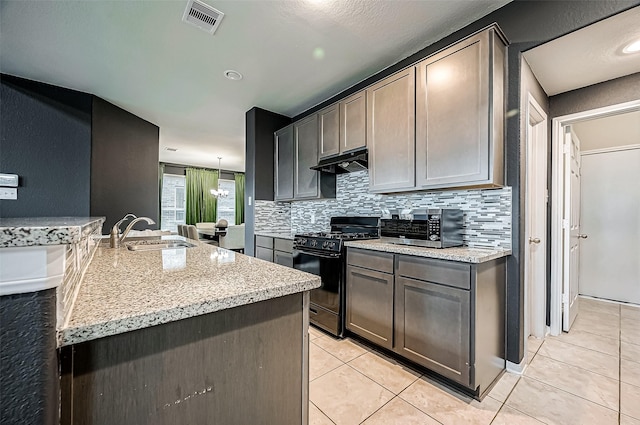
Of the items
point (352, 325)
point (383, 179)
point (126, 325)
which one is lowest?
point (352, 325)

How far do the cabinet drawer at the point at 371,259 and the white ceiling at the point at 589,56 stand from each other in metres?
1.76

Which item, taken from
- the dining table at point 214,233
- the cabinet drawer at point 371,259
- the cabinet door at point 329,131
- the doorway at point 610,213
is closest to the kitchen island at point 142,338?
the cabinet drawer at point 371,259

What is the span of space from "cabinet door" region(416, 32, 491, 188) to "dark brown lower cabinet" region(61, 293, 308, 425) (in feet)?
5.10

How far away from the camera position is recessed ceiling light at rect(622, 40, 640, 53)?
5.96 ft

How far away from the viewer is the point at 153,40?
2277 mm

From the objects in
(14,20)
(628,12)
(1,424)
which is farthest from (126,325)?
(14,20)

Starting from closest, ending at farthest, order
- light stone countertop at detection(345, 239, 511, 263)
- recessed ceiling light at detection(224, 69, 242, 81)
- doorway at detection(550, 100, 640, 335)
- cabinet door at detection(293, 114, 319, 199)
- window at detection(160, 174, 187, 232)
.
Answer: light stone countertop at detection(345, 239, 511, 263), doorway at detection(550, 100, 640, 335), recessed ceiling light at detection(224, 69, 242, 81), cabinet door at detection(293, 114, 319, 199), window at detection(160, 174, 187, 232)

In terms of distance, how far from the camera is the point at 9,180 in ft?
9.39

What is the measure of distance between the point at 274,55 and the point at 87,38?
151 centimetres

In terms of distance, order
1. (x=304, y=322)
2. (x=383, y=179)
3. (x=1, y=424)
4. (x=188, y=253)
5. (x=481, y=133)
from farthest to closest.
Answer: (x=383, y=179) < (x=481, y=133) < (x=188, y=253) < (x=304, y=322) < (x=1, y=424)

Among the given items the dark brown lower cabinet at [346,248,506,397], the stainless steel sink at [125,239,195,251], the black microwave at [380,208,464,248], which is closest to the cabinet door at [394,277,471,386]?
the dark brown lower cabinet at [346,248,506,397]

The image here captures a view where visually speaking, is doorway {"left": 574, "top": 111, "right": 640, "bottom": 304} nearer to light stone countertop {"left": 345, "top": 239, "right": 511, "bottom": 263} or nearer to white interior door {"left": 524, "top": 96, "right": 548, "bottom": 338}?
white interior door {"left": 524, "top": 96, "right": 548, "bottom": 338}

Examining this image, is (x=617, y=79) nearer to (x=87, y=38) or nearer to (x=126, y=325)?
(x=126, y=325)

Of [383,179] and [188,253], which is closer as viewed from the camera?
[188,253]
